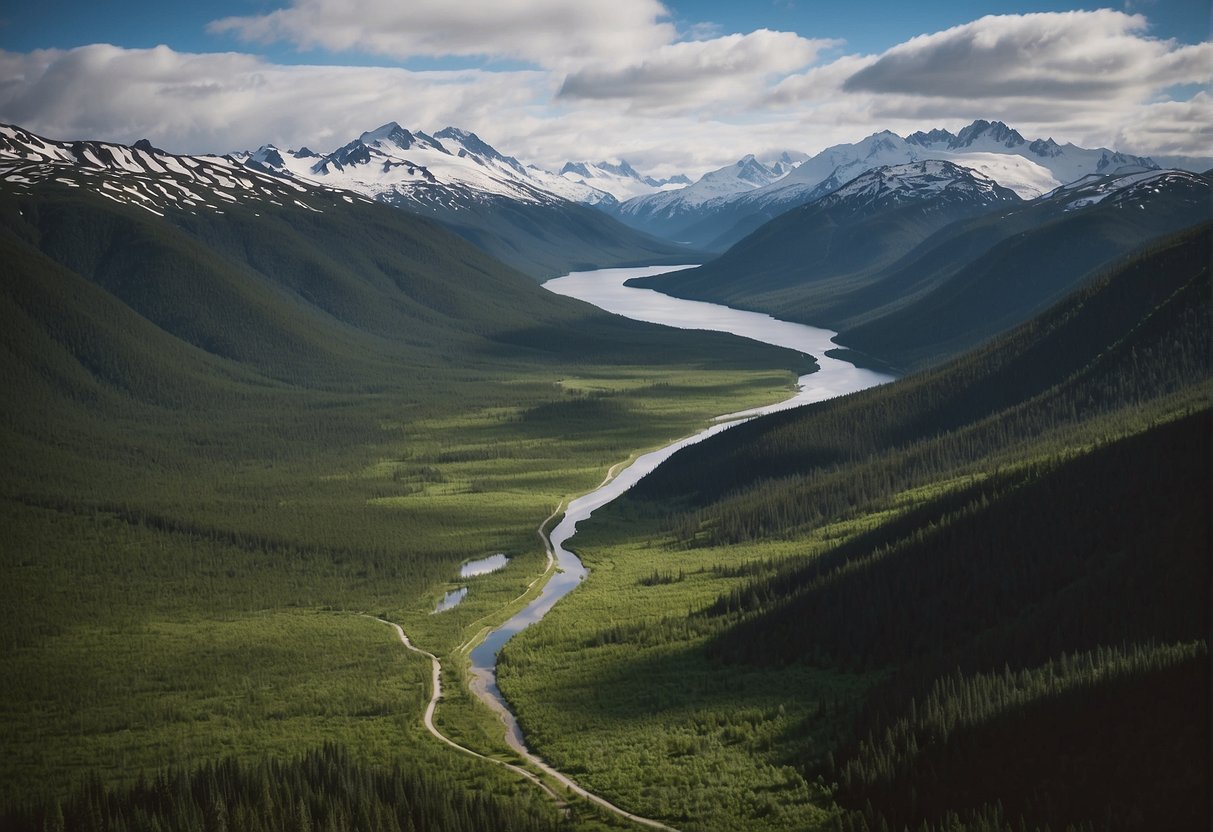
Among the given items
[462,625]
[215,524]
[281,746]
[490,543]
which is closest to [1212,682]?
[281,746]

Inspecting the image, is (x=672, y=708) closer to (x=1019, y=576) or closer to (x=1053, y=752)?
(x=1053, y=752)

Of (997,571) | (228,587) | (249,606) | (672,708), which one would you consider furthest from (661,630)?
(228,587)

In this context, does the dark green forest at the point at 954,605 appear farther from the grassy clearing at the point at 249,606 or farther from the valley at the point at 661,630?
the grassy clearing at the point at 249,606

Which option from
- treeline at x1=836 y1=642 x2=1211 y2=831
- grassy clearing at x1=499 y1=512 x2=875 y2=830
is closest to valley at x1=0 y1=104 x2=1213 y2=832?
treeline at x1=836 y1=642 x2=1211 y2=831

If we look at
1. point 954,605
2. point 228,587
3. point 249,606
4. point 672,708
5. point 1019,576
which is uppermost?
point 228,587

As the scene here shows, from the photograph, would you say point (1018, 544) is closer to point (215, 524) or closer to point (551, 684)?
point (551, 684)

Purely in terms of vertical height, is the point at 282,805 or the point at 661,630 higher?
the point at 661,630

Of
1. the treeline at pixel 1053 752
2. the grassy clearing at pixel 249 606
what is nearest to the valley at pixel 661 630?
the treeline at pixel 1053 752

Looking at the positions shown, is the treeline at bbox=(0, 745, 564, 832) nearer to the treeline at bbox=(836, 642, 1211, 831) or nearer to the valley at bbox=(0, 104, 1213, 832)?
the valley at bbox=(0, 104, 1213, 832)

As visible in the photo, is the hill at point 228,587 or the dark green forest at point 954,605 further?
the hill at point 228,587

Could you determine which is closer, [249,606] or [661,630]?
[661,630]
